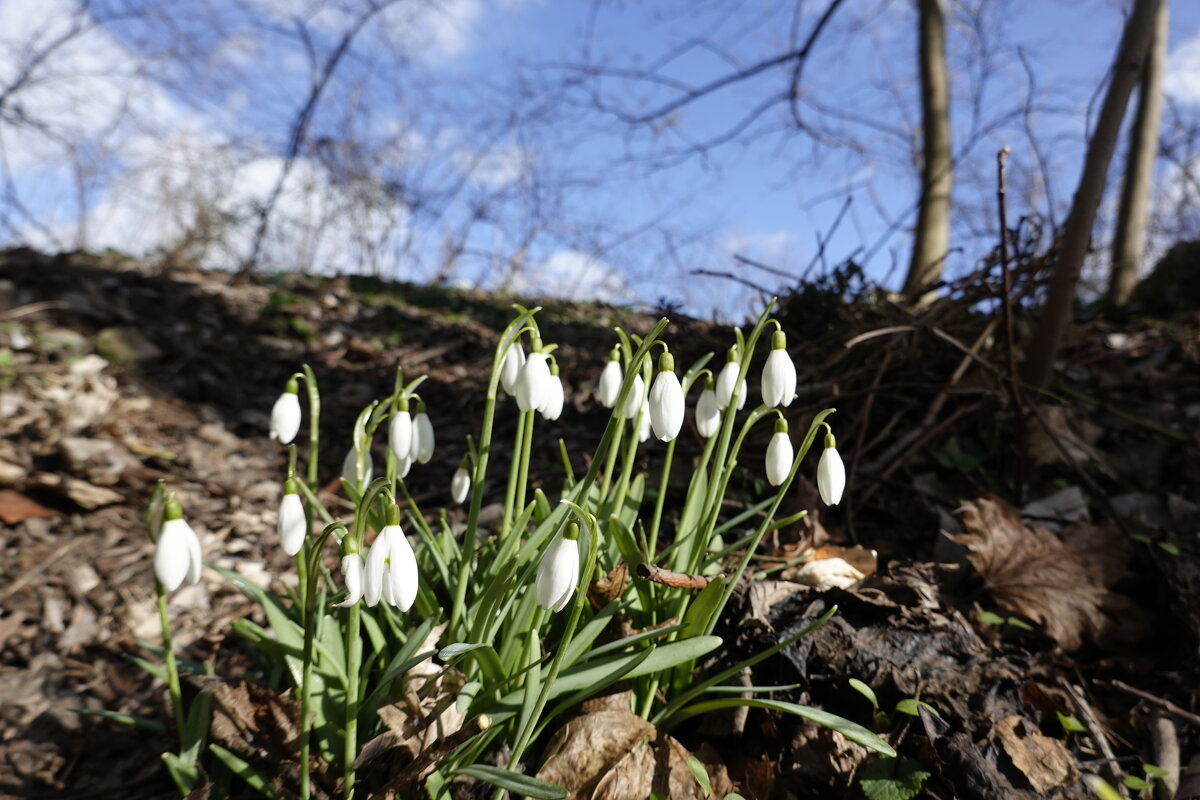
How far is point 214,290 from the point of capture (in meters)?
5.67

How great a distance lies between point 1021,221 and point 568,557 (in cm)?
236

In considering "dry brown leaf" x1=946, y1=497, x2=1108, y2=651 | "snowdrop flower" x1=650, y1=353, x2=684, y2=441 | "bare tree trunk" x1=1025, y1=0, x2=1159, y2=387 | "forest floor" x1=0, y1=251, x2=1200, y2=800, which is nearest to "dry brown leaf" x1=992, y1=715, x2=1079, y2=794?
"forest floor" x1=0, y1=251, x2=1200, y2=800

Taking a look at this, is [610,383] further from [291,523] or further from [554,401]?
[291,523]

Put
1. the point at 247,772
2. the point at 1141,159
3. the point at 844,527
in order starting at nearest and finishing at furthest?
1. the point at 247,772
2. the point at 844,527
3. the point at 1141,159

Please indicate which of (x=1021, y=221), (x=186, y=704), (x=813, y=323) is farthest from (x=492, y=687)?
(x=1021, y=221)

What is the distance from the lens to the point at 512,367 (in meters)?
1.58

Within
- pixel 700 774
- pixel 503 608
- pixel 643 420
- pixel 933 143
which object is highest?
pixel 933 143

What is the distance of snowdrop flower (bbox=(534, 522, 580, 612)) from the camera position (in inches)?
45.8

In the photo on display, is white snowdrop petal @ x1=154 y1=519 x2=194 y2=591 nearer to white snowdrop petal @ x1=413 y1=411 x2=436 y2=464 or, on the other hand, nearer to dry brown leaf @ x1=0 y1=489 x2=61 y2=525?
white snowdrop petal @ x1=413 y1=411 x2=436 y2=464

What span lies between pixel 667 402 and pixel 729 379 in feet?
0.65

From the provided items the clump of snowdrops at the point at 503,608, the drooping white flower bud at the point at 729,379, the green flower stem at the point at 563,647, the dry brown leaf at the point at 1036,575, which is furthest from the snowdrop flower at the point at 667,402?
the dry brown leaf at the point at 1036,575

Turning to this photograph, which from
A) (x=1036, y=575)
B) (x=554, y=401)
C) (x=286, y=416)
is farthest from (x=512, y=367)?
(x=1036, y=575)

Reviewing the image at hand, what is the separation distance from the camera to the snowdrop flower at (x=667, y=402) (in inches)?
55.7

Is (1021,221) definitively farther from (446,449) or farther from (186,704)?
(186,704)
